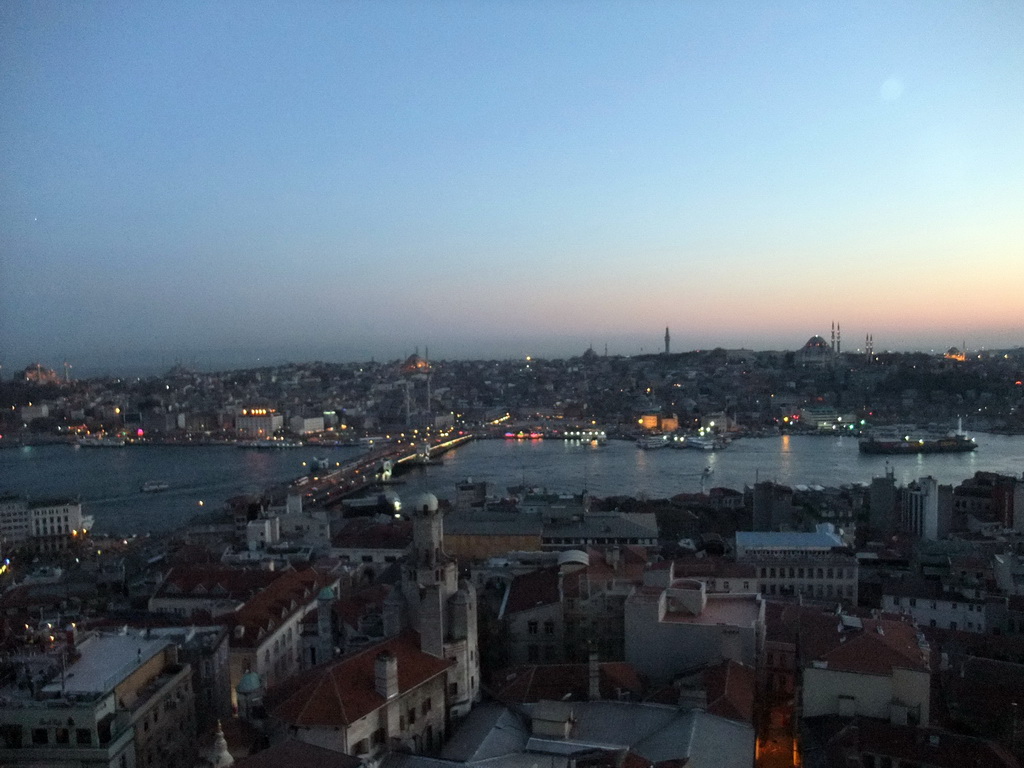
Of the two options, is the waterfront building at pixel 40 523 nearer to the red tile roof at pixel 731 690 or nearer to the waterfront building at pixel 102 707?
the waterfront building at pixel 102 707

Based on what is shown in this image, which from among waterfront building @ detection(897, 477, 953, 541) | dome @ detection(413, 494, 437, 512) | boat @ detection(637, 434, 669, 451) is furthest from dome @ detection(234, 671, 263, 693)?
boat @ detection(637, 434, 669, 451)

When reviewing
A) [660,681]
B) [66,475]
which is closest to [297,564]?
[660,681]

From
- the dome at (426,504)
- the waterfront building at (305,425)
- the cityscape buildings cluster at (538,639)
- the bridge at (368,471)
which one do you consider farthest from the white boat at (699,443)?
the dome at (426,504)

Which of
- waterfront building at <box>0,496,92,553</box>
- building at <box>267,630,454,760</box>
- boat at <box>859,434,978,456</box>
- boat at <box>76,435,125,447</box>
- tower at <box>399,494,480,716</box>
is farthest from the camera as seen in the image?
boat at <box>76,435,125,447</box>

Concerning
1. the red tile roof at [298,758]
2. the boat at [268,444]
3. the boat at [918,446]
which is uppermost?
the red tile roof at [298,758]

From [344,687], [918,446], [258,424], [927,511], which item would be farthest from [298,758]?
[258,424]

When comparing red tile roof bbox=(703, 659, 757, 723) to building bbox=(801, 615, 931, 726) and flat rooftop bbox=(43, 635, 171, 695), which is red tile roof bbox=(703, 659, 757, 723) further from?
flat rooftop bbox=(43, 635, 171, 695)

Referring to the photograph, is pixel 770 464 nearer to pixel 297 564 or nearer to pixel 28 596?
pixel 297 564
